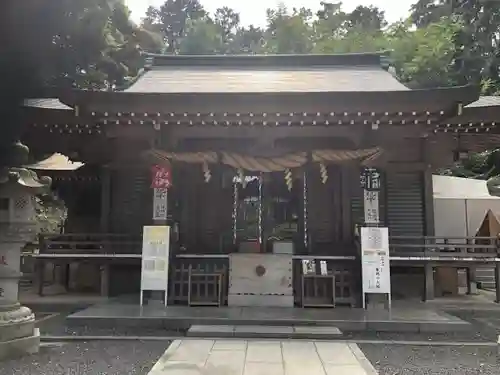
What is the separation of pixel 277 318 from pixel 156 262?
85.3 inches

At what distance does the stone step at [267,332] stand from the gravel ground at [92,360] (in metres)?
0.56

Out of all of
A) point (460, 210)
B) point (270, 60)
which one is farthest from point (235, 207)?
point (460, 210)

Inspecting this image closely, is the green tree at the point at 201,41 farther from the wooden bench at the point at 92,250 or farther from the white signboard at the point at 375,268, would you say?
the white signboard at the point at 375,268

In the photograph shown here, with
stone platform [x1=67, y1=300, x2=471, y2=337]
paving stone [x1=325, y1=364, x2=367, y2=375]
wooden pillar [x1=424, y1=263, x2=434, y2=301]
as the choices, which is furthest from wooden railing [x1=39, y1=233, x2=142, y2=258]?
wooden pillar [x1=424, y1=263, x2=434, y2=301]

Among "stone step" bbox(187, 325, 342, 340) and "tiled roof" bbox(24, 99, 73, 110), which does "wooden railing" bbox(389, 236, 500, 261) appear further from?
"tiled roof" bbox(24, 99, 73, 110)

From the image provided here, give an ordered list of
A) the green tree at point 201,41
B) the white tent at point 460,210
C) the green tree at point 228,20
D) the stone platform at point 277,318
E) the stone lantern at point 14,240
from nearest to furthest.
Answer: the stone lantern at point 14,240 < the stone platform at point 277,318 < the white tent at point 460,210 < the green tree at point 201,41 < the green tree at point 228,20

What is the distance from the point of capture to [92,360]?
4824mm

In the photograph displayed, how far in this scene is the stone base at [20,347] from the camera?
473 centimetres

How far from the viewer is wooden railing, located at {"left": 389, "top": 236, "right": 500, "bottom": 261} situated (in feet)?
27.0

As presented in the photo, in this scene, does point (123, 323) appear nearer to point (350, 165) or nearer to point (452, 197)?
point (350, 165)

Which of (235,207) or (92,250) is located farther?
(235,207)

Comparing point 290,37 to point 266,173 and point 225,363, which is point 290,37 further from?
point 225,363

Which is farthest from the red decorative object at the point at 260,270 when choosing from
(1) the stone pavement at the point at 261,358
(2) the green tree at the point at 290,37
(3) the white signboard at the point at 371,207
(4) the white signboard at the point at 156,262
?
(2) the green tree at the point at 290,37

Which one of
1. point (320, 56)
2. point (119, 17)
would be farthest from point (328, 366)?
point (119, 17)
